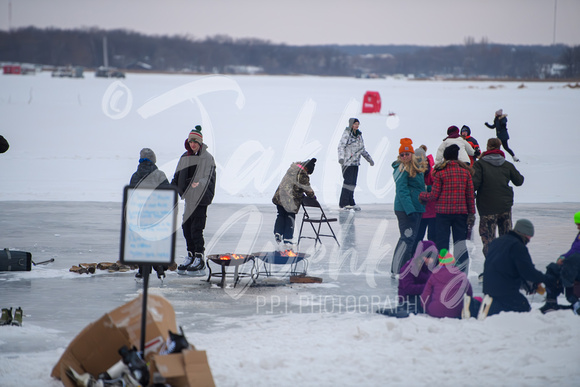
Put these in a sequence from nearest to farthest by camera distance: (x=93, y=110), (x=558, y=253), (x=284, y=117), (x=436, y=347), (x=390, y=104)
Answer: (x=436, y=347) < (x=558, y=253) < (x=284, y=117) < (x=93, y=110) < (x=390, y=104)

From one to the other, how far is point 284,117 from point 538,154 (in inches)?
663

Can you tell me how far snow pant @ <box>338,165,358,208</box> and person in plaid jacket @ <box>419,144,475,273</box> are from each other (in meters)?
5.77

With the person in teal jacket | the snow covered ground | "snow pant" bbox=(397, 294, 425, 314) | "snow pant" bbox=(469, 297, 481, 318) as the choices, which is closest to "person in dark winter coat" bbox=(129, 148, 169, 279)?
the snow covered ground

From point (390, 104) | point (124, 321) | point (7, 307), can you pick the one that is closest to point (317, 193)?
point (7, 307)

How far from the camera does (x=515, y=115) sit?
42094 mm

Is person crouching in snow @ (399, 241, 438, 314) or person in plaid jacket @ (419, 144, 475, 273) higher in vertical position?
person in plaid jacket @ (419, 144, 475, 273)

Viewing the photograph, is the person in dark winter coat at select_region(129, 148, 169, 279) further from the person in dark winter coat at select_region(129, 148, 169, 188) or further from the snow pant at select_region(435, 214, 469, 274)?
the snow pant at select_region(435, 214, 469, 274)

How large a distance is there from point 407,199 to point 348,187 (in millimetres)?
5661

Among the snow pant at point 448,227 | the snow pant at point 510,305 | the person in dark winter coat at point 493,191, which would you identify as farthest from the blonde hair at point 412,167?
the snow pant at point 510,305

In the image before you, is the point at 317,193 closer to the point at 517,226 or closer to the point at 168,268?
the point at 168,268

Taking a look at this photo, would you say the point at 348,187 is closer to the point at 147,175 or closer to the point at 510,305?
the point at 147,175

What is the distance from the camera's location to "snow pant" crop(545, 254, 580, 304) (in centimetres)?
721

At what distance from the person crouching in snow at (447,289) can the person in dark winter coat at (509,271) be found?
263mm

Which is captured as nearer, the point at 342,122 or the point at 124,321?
the point at 124,321
